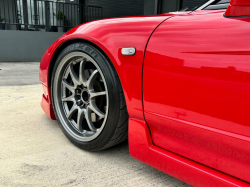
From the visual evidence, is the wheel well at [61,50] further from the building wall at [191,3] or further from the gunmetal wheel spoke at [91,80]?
the building wall at [191,3]

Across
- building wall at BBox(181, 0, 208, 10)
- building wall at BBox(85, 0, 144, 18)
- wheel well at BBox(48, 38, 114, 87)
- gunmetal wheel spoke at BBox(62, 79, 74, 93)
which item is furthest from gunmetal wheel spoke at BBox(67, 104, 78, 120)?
building wall at BBox(85, 0, 144, 18)

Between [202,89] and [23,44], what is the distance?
7.98 m

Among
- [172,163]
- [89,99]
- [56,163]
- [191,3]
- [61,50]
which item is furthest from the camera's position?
[191,3]

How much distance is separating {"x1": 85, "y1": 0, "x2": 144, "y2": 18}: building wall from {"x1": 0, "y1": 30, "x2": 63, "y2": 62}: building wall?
2.45 m

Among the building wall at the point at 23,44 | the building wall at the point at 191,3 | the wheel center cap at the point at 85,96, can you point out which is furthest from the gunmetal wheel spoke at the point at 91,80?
the building wall at the point at 23,44

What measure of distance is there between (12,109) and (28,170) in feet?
4.15

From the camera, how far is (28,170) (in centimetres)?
135

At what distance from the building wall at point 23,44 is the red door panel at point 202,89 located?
764 cm

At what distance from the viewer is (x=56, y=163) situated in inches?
55.9

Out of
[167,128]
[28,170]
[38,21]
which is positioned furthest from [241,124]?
[38,21]

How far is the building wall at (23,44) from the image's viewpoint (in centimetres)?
741

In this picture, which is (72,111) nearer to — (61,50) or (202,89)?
(61,50)

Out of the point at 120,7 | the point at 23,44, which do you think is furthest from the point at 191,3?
the point at 23,44

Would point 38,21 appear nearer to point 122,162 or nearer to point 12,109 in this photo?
point 12,109
